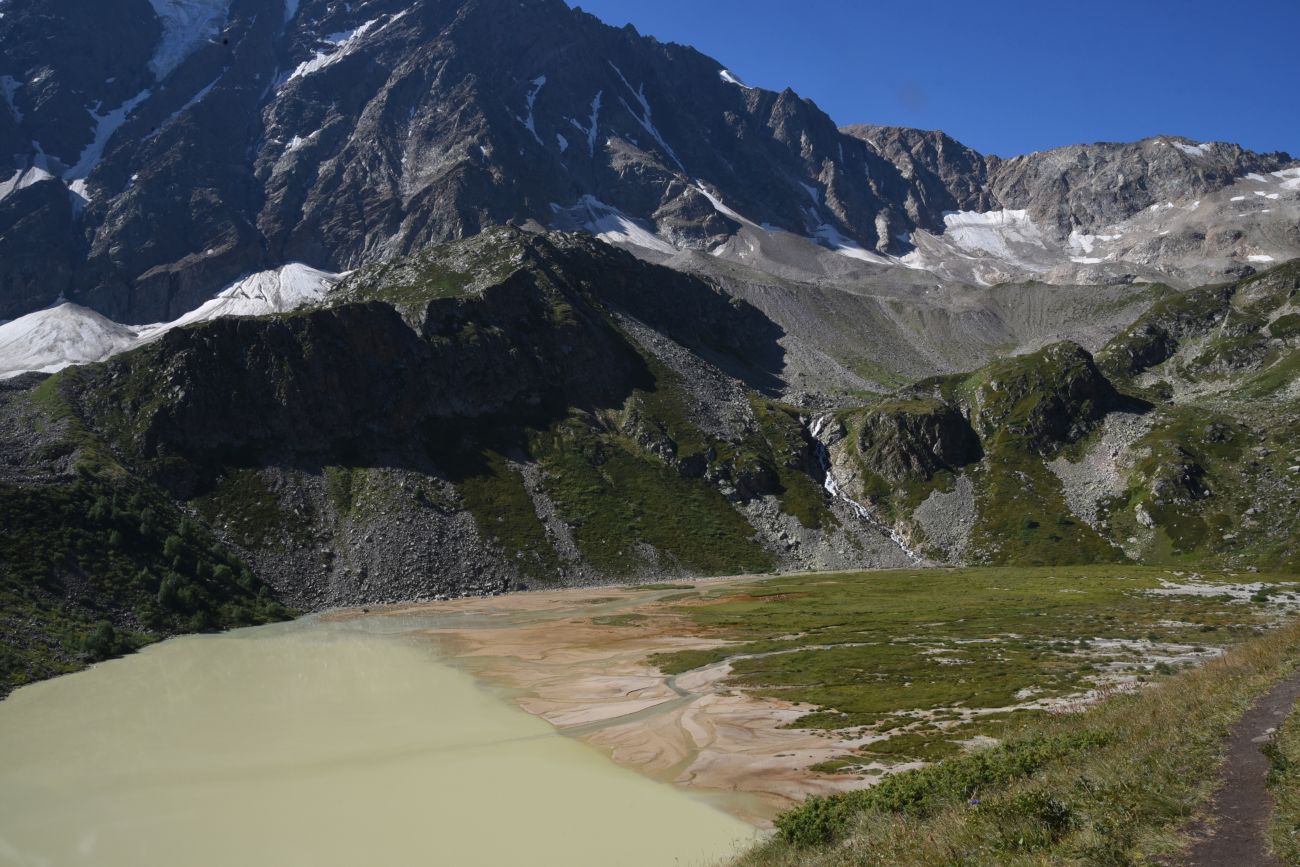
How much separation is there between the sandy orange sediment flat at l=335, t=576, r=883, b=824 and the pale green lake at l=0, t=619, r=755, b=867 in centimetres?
210

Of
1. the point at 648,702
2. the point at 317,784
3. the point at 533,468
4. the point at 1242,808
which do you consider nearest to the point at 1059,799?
the point at 1242,808

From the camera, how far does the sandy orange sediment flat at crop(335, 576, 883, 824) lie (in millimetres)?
38969

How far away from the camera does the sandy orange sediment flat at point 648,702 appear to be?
39.0 meters

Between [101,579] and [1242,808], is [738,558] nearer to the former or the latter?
[101,579]

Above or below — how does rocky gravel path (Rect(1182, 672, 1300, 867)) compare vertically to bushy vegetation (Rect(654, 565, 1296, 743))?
above

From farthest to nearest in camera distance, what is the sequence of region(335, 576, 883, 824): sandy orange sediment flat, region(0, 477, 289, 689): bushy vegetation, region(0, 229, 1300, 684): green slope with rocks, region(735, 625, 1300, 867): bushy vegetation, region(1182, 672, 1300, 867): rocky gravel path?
A: region(0, 229, 1300, 684): green slope with rocks < region(0, 477, 289, 689): bushy vegetation < region(335, 576, 883, 824): sandy orange sediment flat < region(735, 625, 1300, 867): bushy vegetation < region(1182, 672, 1300, 867): rocky gravel path

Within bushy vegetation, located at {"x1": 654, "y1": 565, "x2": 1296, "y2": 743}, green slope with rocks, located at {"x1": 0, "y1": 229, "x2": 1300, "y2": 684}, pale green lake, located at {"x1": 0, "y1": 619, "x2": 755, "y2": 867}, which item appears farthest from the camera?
green slope with rocks, located at {"x1": 0, "y1": 229, "x2": 1300, "y2": 684}

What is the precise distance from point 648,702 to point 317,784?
23116 mm

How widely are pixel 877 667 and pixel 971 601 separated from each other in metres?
42.5

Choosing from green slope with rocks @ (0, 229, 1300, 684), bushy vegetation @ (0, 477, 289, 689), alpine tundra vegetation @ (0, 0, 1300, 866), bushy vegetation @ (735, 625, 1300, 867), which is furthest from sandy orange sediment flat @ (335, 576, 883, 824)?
green slope with rocks @ (0, 229, 1300, 684)

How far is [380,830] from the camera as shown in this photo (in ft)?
111

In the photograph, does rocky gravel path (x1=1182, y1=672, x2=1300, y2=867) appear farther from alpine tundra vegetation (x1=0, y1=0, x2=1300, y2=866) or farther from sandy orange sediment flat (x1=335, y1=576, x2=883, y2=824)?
sandy orange sediment flat (x1=335, y1=576, x2=883, y2=824)

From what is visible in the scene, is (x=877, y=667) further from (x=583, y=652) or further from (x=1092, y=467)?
(x=1092, y=467)

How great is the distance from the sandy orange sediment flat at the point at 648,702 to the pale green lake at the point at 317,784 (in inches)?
82.8
